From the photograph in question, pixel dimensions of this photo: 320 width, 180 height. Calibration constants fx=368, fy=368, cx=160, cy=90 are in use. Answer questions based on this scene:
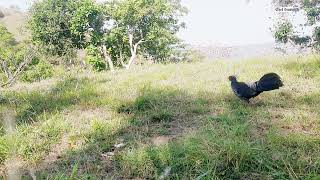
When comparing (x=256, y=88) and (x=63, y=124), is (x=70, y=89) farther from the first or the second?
(x=256, y=88)

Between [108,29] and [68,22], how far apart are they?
24.4ft

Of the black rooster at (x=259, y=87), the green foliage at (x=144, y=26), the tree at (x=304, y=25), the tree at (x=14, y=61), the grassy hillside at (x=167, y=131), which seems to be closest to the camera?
the grassy hillside at (x=167, y=131)

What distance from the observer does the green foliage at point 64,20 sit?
53.5 metres

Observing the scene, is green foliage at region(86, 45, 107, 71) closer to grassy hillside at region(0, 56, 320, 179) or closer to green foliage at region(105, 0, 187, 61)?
green foliage at region(105, 0, 187, 61)

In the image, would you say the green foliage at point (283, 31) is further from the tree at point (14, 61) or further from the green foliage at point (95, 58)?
the tree at point (14, 61)

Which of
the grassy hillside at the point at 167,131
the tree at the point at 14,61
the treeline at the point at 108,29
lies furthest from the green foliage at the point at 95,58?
the grassy hillside at the point at 167,131

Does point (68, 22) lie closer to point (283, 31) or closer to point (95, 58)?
point (95, 58)

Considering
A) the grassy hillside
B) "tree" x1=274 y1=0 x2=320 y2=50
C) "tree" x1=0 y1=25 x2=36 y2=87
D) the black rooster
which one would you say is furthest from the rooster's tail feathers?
"tree" x1=274 y1=0 x2=320 y2=50

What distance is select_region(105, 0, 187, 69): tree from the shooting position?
58.0 m

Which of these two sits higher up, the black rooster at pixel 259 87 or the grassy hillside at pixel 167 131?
the black rooster at pixel 259 87

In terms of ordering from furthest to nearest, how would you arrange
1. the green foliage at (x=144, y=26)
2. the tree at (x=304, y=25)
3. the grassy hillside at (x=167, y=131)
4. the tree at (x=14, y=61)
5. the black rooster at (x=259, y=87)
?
1. the green foliage at (x=144, y=26)
2. the tree at (x=304, y=25)
3. the tree at (x=14, y=61)
4. the black rooster at (x=259, y=87)
5. the grassy hillside at (x=167, y=131)

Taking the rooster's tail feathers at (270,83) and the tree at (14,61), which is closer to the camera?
the rooster's tail feathers at (270,83)

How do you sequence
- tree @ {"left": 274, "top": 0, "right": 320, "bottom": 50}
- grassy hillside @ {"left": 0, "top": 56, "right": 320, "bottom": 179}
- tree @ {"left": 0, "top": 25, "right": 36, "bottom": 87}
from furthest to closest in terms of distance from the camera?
tree @ {"left": 274, "top": 0, "right": 320, "bottom": 50} < tree @ {"left": 0, "top": 25, "right": 36, "bottom": 87} < grassy hillside @ {"left": 0, "top": 56, "right": 320, "bottom": 179}

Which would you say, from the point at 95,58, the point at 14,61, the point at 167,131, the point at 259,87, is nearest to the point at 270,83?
the point at 259,87
